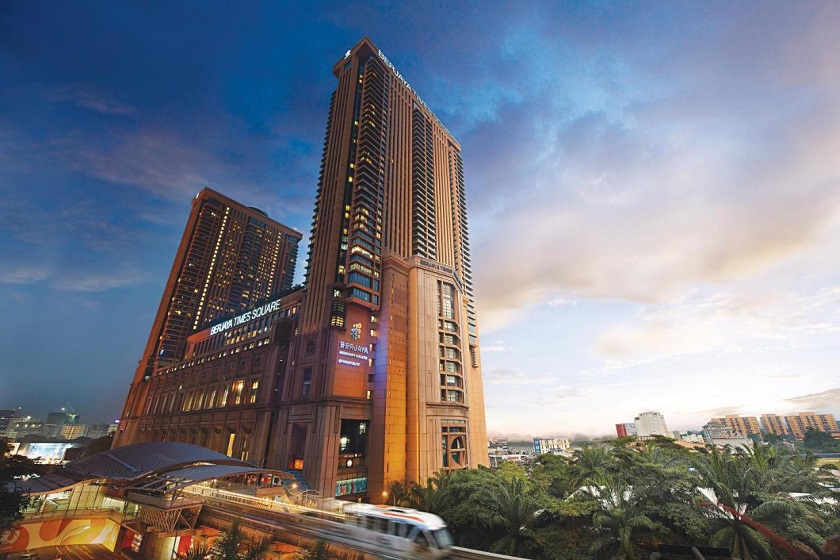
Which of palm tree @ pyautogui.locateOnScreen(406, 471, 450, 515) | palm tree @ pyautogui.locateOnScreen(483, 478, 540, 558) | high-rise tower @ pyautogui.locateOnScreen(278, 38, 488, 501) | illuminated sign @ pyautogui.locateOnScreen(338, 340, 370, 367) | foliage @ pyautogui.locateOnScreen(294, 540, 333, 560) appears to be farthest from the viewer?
illuminated sign @ pyautogui.locateOnScreen(338, 340, 370, 367)

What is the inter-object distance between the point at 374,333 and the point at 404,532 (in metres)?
55.1

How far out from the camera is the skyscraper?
138 meters

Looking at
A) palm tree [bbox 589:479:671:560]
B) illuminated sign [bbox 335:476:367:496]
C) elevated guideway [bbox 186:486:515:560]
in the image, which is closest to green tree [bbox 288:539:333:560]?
elevated guideway [bbox 186:486:515:560]

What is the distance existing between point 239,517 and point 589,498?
90.1 ft

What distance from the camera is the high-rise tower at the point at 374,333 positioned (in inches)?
2598

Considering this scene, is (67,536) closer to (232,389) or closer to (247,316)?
(232,389)

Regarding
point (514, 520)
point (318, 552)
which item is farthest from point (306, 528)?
point (514, 520)

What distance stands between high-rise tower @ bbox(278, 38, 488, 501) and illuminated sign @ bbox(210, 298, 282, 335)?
86.7ft

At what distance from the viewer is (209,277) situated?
537ft

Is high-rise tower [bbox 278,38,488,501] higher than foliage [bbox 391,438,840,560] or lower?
higher

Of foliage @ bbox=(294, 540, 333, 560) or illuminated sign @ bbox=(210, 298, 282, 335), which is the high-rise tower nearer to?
illuminated sign @ bbox=(210, 298, 282, 335)

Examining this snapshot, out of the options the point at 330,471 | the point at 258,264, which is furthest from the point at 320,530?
the point at 258,264

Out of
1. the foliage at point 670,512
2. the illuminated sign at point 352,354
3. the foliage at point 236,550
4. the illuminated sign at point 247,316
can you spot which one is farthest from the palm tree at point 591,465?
the illuminated sign at point 247,316

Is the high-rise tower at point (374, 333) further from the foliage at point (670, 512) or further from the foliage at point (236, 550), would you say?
the foliage at point (236, 550)
